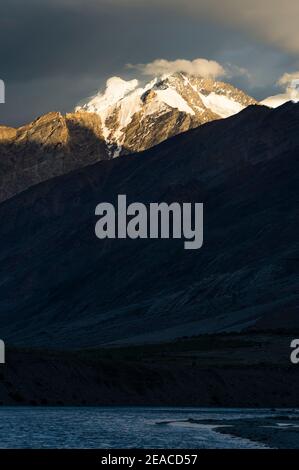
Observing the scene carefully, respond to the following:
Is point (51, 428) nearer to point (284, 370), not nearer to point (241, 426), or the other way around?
point (241, 426)

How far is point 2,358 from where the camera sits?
123 meters

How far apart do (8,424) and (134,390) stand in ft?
147

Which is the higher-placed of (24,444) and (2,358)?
(2,358)

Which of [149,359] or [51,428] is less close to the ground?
[149,359]

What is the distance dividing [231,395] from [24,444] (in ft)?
222

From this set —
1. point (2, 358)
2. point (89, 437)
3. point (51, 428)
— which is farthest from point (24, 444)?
point (2, 358)

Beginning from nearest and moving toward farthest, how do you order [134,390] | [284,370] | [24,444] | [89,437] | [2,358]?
[24,444] → [89,437] → [2,358] → [134,390] → [284,370]
